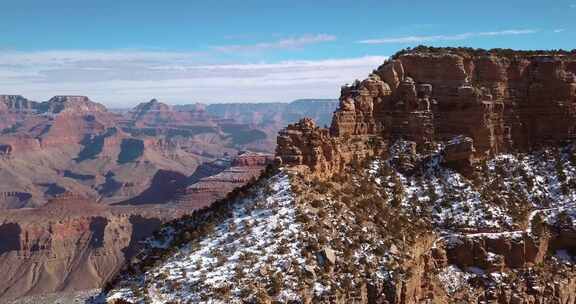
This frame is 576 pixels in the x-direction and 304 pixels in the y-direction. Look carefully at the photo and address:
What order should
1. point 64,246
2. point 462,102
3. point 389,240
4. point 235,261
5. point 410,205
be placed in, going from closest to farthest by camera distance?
1. point 235,261
2. point 389,240
3. point 410,205
4. point 462,102
5. point 64,246

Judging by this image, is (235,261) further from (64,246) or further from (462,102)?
(64,246)

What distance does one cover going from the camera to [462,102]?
4691cm

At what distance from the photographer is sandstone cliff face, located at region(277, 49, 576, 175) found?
1807 inches

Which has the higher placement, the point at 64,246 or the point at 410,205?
the point at 410,205

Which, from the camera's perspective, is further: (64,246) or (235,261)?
(64,246)

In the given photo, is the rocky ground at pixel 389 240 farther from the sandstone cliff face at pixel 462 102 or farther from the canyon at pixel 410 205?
the sandstone cliff face at pixel 462 102

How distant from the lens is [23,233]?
175750 millimetres

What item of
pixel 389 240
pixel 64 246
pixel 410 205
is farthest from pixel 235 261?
pixel 64 246

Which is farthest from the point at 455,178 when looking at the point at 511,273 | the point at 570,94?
the point at 570,94

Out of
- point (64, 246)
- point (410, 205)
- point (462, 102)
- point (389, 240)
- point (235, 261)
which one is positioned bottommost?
point (64, 246)

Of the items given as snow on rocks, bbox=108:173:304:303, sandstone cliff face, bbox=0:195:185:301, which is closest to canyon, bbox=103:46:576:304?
snow on rocks, bbox=108:173:304:303

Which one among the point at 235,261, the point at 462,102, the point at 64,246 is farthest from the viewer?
the point at 64,246

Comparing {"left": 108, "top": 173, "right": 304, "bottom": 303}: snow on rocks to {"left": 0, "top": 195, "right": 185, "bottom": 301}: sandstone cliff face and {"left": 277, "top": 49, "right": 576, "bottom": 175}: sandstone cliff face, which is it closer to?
{"left": 277, "top": 49, "right": 576, "bottom": 175}: sandstone cliff face

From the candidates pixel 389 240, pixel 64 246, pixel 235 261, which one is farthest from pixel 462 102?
pixel 64 246
